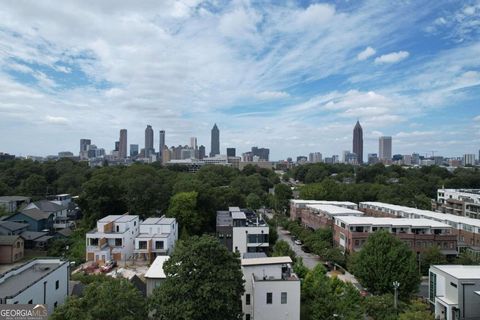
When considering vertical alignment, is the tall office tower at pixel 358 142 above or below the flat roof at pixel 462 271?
above

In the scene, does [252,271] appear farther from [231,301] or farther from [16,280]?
[16,280]

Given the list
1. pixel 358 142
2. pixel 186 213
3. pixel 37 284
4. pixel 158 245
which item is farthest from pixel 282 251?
pixel 358 142

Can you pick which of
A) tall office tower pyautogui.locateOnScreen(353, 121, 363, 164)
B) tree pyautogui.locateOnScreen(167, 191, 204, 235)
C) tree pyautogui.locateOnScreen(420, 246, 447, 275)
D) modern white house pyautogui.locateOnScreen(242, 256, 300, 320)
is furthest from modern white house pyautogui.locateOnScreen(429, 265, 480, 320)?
tall office tower pyautogui.locateOnScreen(353, 121, 363, 164)

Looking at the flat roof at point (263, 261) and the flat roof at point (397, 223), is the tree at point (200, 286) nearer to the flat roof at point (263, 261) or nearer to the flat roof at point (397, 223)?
the flat roof at point (263, 261)

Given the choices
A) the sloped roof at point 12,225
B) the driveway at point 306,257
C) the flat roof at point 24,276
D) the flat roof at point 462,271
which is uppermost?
the flat roof at point 24,276

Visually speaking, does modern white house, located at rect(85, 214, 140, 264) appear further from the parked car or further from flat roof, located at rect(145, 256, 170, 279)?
flat roof, located at rect(145, 256, 170, 279)

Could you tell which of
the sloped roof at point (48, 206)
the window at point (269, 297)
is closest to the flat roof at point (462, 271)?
the window at point (269, 297)
